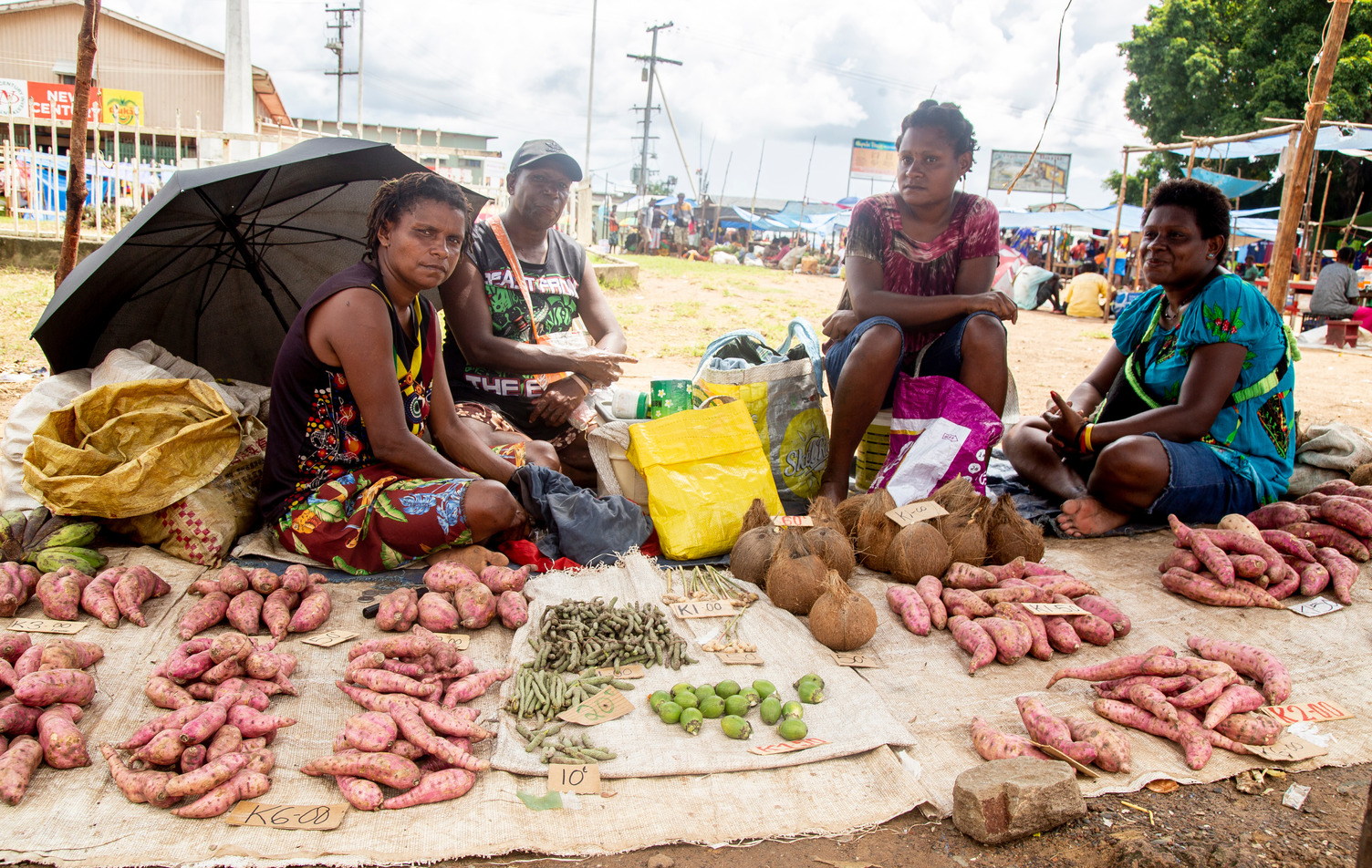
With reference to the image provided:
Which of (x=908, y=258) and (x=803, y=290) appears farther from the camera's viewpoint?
(x=803, y=290)

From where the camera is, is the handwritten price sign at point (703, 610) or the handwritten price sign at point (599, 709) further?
the handwritten price sign at point (703, 610)

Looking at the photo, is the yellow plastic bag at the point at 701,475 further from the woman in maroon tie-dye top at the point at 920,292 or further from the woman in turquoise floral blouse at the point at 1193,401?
the woman in turquoise floral blouse at the point at 1193,401

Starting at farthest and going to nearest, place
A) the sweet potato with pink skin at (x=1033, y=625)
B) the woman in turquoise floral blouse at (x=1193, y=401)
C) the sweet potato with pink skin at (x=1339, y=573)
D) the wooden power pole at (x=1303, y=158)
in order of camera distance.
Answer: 1. the wooden power pole at (x=1303, y=158)
2. the woman in turquoise floral blouse at (x=1193, y=401)
3. the sweet potato with pink skin at (x=1339, y=573)
4. the sweet potato with pink skin at (x=1033, y=625)

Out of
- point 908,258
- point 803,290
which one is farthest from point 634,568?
point 803,290

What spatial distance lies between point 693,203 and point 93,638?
3149 cm

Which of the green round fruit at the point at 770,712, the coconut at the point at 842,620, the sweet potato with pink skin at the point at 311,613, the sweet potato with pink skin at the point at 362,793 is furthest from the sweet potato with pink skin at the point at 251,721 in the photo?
the coconut at the point at 842,620

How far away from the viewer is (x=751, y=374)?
12.5 ft

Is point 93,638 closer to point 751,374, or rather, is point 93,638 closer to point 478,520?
point 478,520

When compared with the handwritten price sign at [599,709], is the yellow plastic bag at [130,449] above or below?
above

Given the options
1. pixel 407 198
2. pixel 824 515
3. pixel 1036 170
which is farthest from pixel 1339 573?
pixel 1036 170

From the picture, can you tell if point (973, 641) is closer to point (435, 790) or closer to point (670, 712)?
point (670, 712)

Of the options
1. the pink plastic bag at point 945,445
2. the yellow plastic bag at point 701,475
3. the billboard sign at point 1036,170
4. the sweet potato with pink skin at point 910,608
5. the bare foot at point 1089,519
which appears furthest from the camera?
the billboard sign at point 1036,170

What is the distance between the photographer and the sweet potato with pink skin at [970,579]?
2.96 meters

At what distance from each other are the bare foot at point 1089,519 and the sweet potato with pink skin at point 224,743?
128 inches
